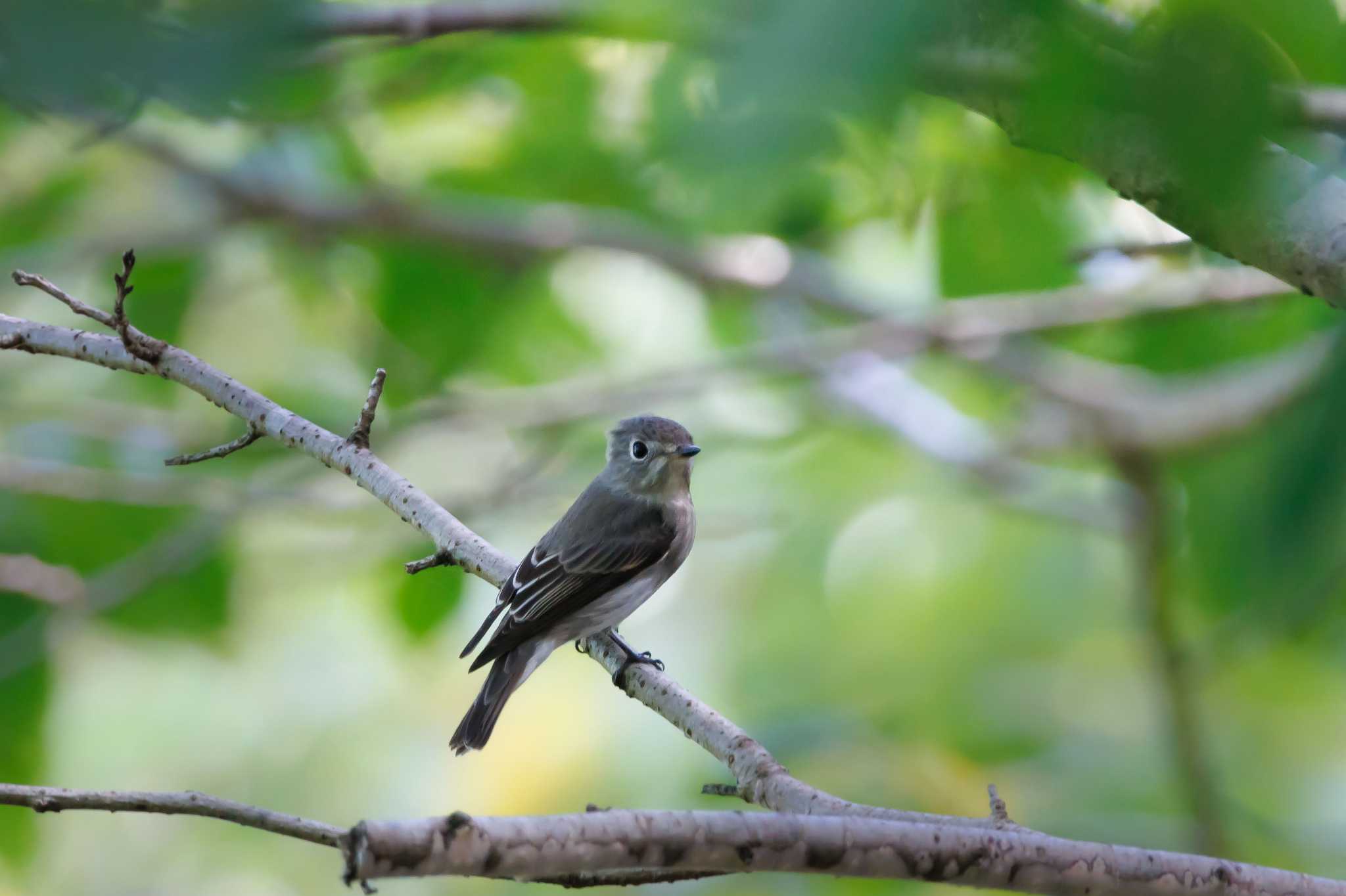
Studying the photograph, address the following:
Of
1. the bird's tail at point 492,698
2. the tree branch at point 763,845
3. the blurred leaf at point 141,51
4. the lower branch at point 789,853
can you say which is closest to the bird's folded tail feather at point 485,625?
the bird's tail at point 492,698

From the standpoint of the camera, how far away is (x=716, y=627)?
6.74 meters

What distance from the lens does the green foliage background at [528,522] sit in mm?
4133

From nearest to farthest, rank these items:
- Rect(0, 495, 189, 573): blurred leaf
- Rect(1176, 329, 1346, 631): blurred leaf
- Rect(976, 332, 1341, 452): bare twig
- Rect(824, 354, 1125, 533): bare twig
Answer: Rect(1176, 329, 1346, 631): blurred leaf → Rect(976, 332, 1341, 452): bare twig → Rect(0, 495, 189, 573): blurred leaf → Rect(824, 354, 1125, 533): bare twig

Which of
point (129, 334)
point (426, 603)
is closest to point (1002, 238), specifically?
point (426, 603)

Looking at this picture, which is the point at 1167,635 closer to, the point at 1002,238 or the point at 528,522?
the point at 1002,238

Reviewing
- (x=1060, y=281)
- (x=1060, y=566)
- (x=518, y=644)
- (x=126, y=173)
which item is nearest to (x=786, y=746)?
(x=518, y=644)

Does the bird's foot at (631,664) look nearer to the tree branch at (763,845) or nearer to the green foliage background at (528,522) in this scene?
the tree branch at (763,845)

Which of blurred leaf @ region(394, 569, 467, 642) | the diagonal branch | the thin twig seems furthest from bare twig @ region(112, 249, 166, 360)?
blurred leaf @ region(394, 569, 467, 642)

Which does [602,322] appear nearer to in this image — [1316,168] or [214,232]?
[214,232]

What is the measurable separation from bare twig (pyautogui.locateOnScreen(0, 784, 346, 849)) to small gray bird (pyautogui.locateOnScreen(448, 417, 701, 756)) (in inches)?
50.5

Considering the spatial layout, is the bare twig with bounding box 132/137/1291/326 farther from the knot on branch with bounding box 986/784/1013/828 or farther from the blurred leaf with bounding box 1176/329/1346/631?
the blurred leaf with bounding box 1176/329/1346/631

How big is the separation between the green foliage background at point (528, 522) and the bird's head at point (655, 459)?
0.60 m

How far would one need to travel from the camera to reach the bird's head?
4.45 metres

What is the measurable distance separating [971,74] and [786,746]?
11.1 feet
